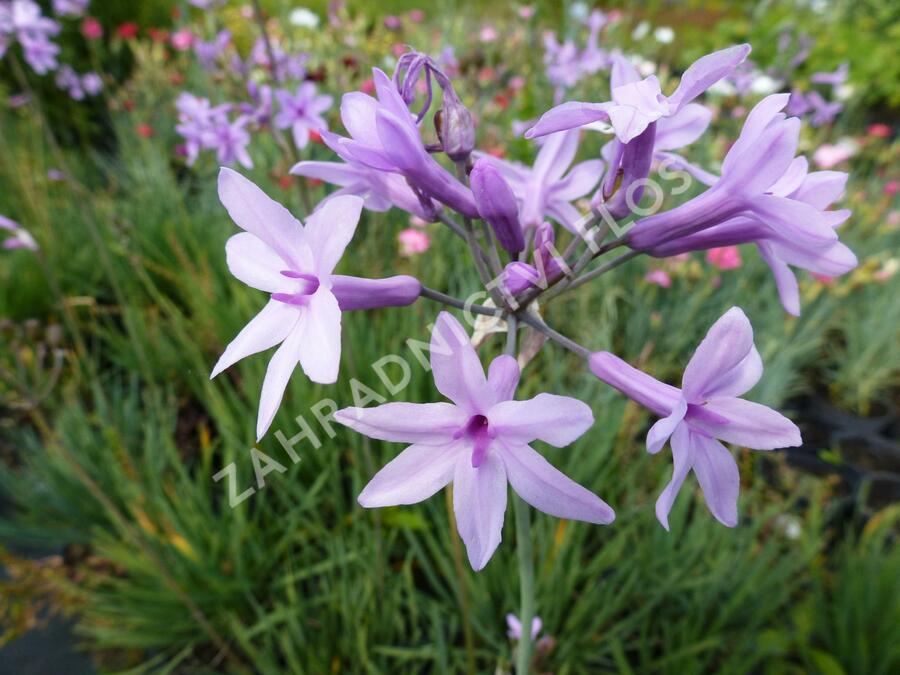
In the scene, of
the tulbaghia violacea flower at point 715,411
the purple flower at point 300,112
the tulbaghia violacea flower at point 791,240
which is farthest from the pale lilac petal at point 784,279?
the purple flower at point 300,112

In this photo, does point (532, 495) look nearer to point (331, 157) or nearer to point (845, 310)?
point (331, 157)

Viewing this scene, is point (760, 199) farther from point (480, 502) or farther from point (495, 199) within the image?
A: point (480, 502)

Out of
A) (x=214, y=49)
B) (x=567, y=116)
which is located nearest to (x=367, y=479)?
(x=567, y=116)

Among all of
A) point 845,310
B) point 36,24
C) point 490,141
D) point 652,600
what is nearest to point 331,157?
point 490,141

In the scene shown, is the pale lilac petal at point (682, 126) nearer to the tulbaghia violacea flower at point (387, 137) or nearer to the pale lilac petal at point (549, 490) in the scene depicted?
the tulbaghia violacea flower at point (387, 137)

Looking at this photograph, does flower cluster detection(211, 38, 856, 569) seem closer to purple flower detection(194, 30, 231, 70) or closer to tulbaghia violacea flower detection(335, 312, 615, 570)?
tulbaghia violacea flower detection(335, 312, 615, 570)
